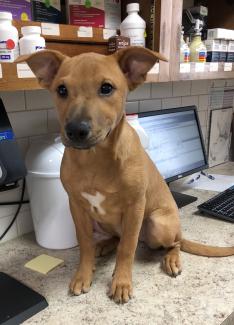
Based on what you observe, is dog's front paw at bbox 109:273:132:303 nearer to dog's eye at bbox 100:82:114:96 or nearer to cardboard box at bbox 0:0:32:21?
dog's eye at bbox 100:82:114:96

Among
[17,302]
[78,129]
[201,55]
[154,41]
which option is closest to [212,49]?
[201,55]

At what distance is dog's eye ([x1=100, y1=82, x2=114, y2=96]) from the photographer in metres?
0.74

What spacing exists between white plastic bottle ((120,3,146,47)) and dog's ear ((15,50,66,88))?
35 cm

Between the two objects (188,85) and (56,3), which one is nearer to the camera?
(56,3)

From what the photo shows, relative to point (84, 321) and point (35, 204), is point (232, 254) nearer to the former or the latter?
point (84, 321)

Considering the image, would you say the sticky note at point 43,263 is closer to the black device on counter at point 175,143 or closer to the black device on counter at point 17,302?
the black device on counter at point 17,302

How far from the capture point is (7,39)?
0.79 meters

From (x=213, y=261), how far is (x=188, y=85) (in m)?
1.04

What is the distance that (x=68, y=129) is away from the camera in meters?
0.68

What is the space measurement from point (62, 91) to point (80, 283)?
474 mm

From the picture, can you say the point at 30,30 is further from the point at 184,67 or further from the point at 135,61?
the point at 184,67

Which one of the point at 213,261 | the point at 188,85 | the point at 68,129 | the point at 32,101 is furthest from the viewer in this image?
the point at 188,85

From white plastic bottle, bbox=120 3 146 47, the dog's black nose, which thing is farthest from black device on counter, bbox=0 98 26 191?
white plastic bottle, bbox=120 3 146 47

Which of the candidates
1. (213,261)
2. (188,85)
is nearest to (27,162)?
(213,261)
